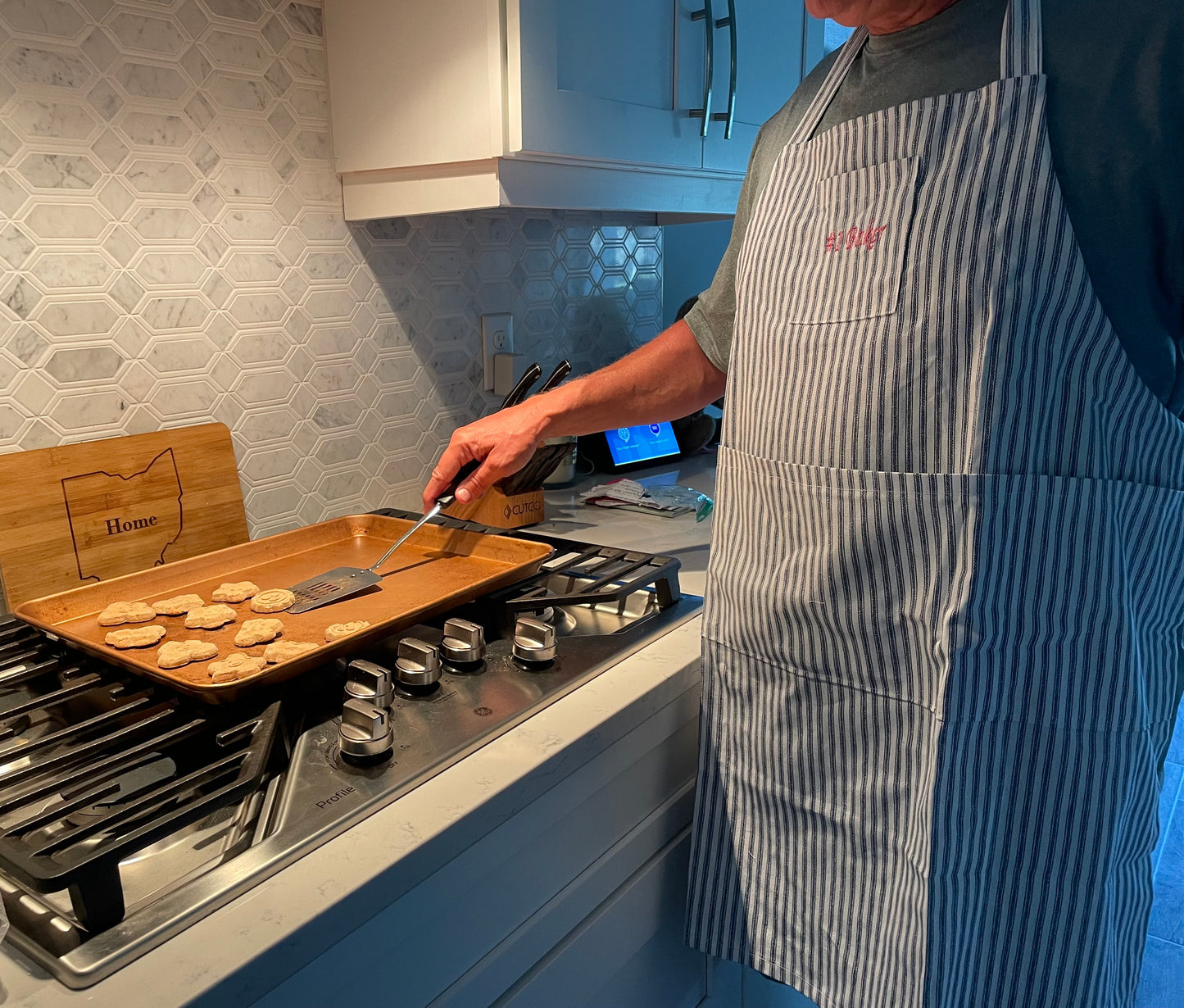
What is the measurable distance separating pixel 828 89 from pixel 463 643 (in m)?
0.67

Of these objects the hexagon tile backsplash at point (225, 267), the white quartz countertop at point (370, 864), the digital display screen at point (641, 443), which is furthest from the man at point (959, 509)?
the digital display screen at point (641, 443)

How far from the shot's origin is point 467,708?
0.84m

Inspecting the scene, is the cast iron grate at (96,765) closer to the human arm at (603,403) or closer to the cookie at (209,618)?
the cookie at (209,618)

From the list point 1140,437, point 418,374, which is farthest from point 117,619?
point 1140,437

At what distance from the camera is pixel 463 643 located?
2.98 feet

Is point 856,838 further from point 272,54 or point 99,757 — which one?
point 272,54

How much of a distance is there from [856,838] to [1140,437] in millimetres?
446

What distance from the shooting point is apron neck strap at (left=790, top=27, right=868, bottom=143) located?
928 millimetres

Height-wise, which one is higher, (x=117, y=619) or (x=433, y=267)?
(x=433, y=267)

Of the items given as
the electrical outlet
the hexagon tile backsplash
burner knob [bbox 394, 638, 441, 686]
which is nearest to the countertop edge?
burner knob [bbox 394, 638, 441, 686]

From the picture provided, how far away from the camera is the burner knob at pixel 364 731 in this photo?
2.39 ft

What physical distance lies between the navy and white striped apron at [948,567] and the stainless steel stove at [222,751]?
0.69 ft

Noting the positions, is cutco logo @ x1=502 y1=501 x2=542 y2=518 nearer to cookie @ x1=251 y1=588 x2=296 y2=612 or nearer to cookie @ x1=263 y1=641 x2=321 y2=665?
cookie @ x1=251 y1=588 x2=296 y2=612

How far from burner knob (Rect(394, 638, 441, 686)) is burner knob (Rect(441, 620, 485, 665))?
35 mm
